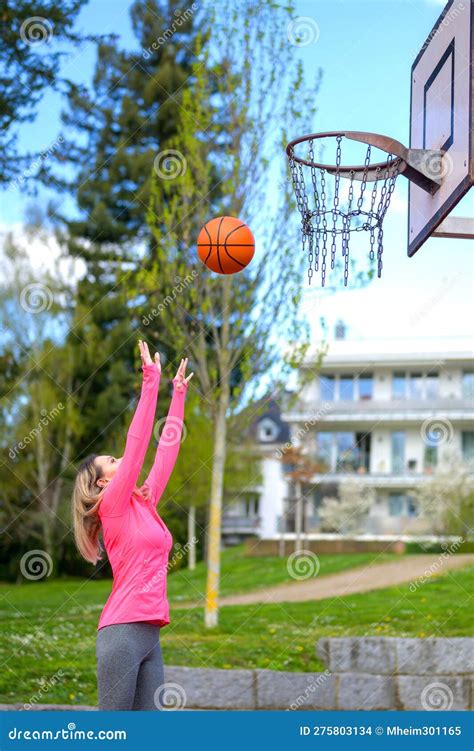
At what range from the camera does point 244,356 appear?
11562mm

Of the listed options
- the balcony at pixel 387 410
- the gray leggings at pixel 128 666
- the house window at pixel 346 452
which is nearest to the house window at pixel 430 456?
the balcony at pixel 387 410

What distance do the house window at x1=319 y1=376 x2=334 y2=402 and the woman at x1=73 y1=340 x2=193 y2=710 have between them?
2835 cm

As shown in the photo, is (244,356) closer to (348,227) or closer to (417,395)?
(348,227)

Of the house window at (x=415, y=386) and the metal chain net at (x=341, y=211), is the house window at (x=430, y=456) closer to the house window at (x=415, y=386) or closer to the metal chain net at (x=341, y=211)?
the house window at (x=415, y=386)

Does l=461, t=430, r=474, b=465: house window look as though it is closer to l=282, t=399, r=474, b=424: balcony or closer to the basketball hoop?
l=282, t=399, r=474, b=424: balcony

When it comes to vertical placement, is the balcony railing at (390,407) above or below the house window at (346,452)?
above

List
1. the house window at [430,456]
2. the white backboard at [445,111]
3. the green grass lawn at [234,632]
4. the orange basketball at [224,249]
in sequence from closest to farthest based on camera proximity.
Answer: the white backboard at [445,111], the orange basketball at [224,249], the green grass lawn at [234,632], the house window at [430,456]

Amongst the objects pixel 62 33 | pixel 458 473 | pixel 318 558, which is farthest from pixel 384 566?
pixel 62 33

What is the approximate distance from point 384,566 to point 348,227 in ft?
46.2

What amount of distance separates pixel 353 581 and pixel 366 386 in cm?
1527

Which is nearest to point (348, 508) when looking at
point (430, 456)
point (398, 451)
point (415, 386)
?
point (398, 451)

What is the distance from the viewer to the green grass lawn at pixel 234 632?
8891mm

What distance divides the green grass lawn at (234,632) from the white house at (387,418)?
1656cm

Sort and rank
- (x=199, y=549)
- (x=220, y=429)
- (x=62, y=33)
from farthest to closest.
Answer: (x=199, y=549), (x=62, y=33), (x=220, y=429)
